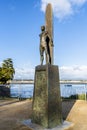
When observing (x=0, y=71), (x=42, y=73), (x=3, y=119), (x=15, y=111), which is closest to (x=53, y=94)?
(x=42, y=73)

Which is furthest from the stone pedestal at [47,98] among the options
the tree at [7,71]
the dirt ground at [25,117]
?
the tree at [7,71]

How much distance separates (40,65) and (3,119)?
8.97 ft

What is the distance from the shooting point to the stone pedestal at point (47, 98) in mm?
7195

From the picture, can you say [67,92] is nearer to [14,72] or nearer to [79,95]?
[79,95]

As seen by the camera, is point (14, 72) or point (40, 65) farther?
point (14, 72)

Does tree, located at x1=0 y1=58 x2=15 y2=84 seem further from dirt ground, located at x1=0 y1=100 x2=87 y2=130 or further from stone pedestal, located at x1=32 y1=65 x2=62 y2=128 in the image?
stone pedestal, located at x1=32 y1=65 x2=62 y2=128

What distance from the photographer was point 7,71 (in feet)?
83.0

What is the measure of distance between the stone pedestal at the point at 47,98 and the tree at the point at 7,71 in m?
17.4

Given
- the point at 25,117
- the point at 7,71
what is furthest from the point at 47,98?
the point at 7,71

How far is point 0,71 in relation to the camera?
81.7 feet

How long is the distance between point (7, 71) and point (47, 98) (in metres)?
18.7

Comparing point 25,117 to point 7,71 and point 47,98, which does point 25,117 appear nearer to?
point 47,98

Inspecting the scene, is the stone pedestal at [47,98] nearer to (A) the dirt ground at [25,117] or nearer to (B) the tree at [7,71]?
(A) the dirt ground at [25,117]

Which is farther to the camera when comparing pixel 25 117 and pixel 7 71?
pixel 7 71
